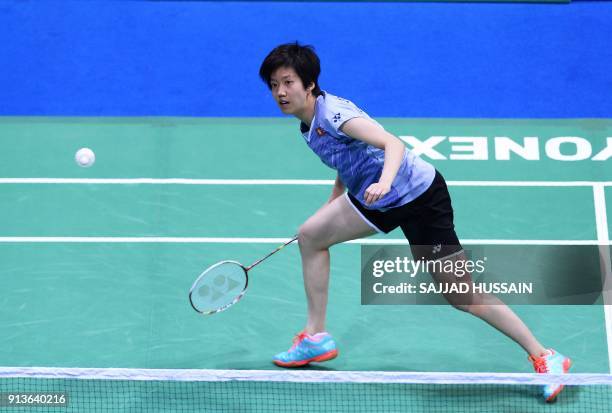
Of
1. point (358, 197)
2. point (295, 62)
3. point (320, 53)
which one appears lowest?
point (358, 197)

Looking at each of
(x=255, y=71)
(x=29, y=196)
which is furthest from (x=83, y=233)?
(x=255, y=71)

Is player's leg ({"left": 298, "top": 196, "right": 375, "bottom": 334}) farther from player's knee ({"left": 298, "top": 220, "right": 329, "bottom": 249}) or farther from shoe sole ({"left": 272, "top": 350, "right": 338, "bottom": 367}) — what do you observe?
shoe sole ({"left": 272, "top": 350, "right": 338, "bottom": 367})

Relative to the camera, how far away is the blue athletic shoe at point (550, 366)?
5133 millimetres

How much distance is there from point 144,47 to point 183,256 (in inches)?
106

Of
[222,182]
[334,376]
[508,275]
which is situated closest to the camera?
[334,376]

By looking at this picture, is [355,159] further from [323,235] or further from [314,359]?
[314,359]

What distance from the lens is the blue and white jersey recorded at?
484cm

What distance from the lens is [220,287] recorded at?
5383 mm

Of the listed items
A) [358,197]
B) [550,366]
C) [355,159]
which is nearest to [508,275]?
[550,366]

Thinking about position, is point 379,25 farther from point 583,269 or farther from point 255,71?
point 583,269

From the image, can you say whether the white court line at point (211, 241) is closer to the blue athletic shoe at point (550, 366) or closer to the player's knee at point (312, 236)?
the player's knee at point (312, 236)

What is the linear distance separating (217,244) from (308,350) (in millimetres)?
1374

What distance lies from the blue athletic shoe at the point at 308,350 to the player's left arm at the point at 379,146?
1155 millimetres

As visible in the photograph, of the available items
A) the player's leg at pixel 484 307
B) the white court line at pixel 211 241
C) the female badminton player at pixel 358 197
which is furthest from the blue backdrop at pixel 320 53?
the player's leg at pixel 484 307
